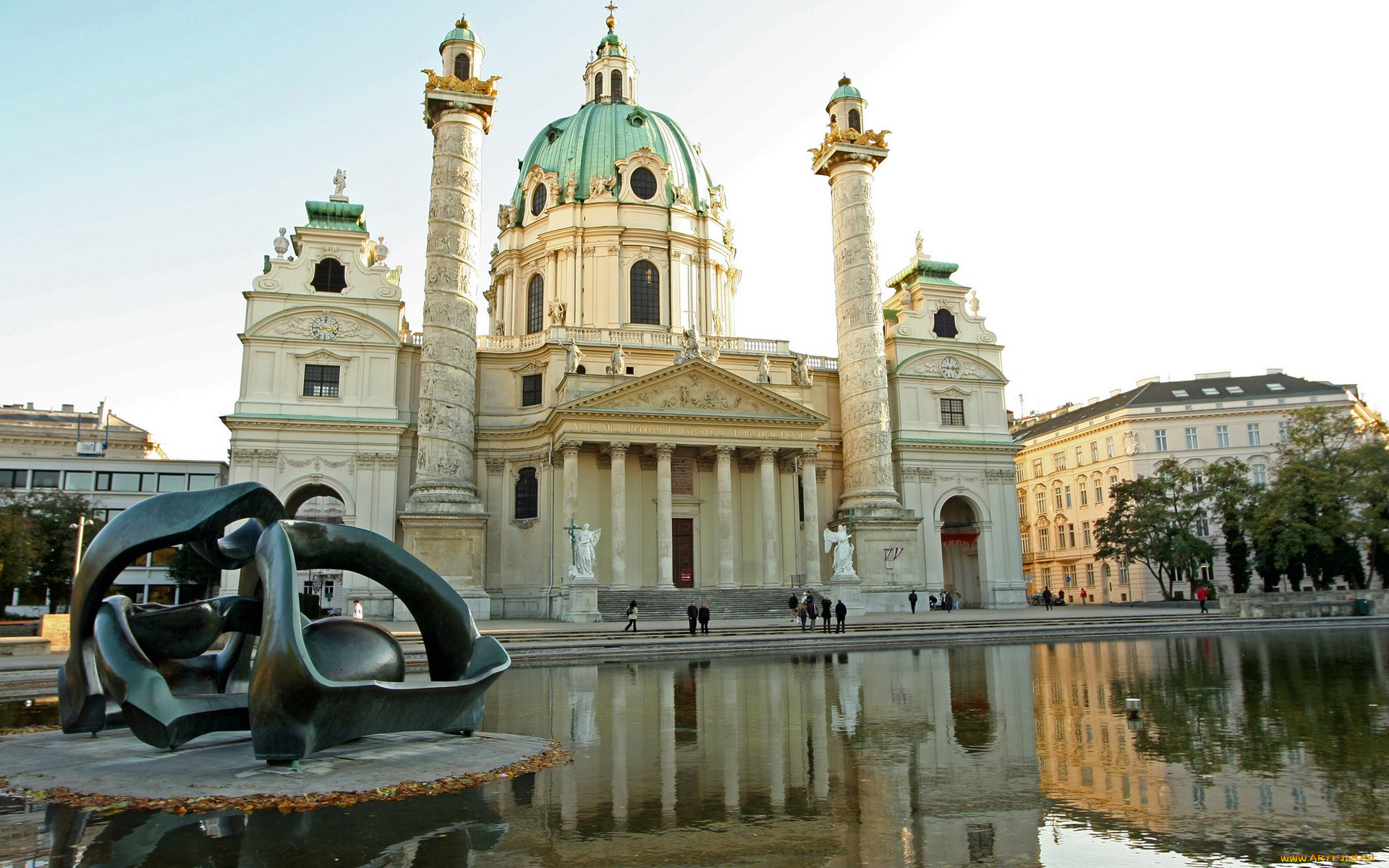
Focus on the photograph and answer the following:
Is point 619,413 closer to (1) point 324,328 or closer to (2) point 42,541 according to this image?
(1) point 324,328

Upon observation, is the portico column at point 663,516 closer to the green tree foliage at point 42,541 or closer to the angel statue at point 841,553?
the angel statue at point 841,553

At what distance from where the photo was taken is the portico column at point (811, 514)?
42.2 meters

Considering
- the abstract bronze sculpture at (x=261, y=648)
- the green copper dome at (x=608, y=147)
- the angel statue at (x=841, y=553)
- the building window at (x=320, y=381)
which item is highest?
the green copper dome at (x=608, y=147)

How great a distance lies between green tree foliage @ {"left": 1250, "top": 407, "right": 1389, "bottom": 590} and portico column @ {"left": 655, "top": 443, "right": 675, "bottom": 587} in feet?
82.9

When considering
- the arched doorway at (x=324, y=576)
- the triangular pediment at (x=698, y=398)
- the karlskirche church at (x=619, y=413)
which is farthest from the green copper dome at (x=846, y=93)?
the arched doorway at (x=324, y=576)

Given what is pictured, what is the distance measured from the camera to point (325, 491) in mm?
44562

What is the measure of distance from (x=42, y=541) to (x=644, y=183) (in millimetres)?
33210

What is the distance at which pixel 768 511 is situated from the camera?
41906 millimetres

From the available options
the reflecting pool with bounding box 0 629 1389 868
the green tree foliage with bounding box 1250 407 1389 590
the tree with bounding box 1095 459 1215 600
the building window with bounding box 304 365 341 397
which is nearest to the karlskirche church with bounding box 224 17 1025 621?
the building window with bounding box 304 365 341 397

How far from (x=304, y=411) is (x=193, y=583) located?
16.4 metres

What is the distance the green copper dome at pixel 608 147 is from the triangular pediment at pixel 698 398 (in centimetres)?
1535

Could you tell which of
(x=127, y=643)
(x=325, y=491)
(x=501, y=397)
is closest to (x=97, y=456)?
(x=325, y=491)

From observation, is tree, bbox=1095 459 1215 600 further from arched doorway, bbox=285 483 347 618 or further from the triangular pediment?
arched doorway, bbox=285 483 347 618

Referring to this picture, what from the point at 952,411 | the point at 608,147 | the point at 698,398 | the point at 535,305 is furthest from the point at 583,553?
the point at 608,147
